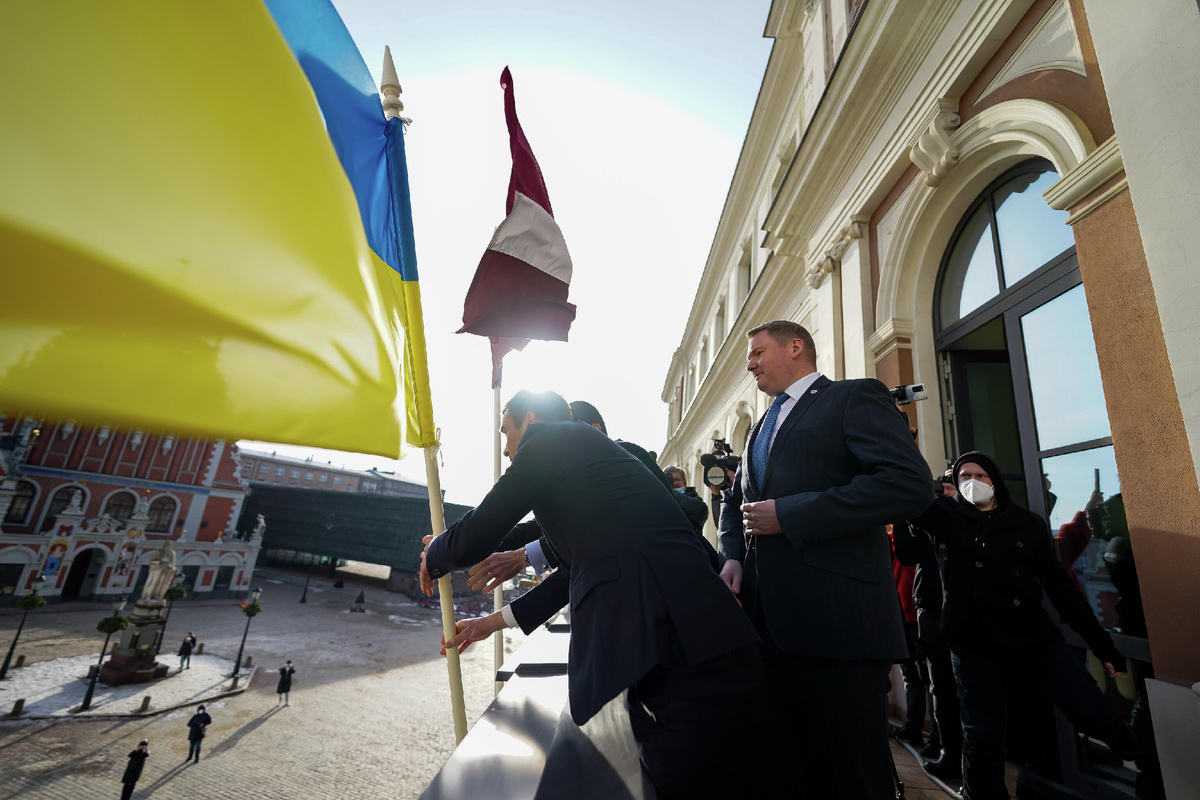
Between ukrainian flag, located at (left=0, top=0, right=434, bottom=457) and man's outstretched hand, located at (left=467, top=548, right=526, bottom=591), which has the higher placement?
ukrainian flag, located at (left=0, top=0, right=434, bottom=457)

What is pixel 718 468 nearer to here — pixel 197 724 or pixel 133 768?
pixel 133 768

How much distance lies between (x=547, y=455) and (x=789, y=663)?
39.1 inches

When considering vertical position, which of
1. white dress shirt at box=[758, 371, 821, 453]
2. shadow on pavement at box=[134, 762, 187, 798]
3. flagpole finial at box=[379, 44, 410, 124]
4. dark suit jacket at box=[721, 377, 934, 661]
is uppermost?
flagpole finial at box=[379, 44, 410, 124]

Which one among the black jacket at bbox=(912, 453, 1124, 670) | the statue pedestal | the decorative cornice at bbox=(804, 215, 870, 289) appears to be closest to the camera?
the black jacket at bbox=(912, 453, 1124, 670)

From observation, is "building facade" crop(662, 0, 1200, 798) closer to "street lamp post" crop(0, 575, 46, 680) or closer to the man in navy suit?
the man in navy suit

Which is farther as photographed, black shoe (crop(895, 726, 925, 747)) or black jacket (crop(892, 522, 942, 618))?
black shoe (crop(895, 726, 925, 747))

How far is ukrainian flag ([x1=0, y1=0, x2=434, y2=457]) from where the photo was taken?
93 cm

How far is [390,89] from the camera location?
2170 mm

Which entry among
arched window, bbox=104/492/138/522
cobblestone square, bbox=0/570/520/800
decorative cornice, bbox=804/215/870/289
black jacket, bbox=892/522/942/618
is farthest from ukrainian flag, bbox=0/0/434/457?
arched window, bbox=104/492/138/522

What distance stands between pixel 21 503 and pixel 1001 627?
153 feet

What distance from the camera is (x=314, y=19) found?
1.67 m

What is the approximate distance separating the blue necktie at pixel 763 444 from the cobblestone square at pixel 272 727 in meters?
19.0

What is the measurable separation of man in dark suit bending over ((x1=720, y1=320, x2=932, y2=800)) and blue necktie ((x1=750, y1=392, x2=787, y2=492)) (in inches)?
4.1

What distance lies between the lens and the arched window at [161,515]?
118 ft
